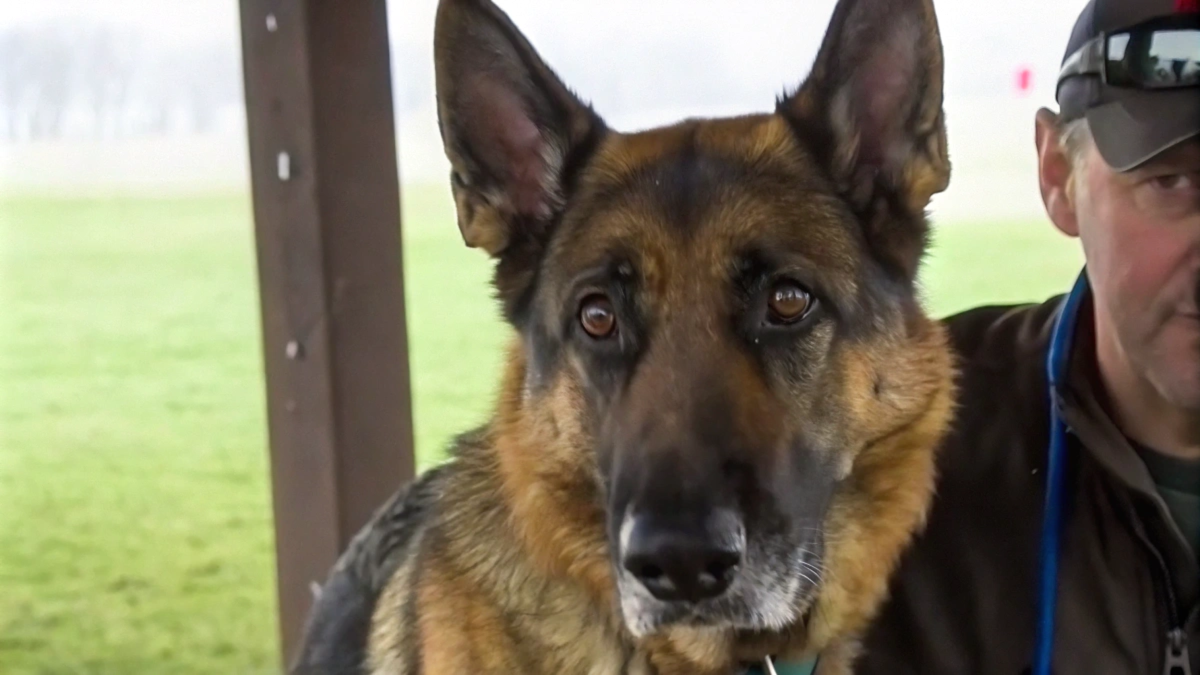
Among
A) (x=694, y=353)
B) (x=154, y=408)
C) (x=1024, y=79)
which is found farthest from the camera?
(x=154, y=408)

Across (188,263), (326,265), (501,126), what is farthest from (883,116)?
(188,263)

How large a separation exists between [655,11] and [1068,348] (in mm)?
1346

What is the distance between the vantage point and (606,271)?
4.85ft

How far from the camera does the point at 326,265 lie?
7.78 feet

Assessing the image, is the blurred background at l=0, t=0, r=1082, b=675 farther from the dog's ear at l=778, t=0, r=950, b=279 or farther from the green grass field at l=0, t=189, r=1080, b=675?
the dog's ear at l=778, t=0, r=950, b=279

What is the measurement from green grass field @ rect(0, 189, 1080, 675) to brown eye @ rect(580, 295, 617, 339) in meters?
1.26

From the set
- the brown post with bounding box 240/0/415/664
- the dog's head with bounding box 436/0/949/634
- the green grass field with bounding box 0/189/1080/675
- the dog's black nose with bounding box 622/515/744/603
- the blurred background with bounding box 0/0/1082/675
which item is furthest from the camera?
the green grass field with bounding box 0/189/1080/675

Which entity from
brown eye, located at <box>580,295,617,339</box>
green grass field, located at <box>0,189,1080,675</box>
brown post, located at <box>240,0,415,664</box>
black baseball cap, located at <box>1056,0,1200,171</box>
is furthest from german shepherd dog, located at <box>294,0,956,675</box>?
green grass field, located at <box>0,189,1080,675</box>

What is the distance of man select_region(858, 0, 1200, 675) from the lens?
1.50m

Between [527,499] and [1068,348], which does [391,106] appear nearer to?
[527,499]

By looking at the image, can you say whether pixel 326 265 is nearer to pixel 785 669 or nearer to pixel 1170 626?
pixel 785 669

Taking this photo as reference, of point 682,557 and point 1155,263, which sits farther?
point 1155,263

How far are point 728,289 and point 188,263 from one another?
2.07 meters

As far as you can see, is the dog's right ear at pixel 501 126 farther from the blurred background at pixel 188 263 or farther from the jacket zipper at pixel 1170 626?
the jacket zipper at pixel 1170 626
